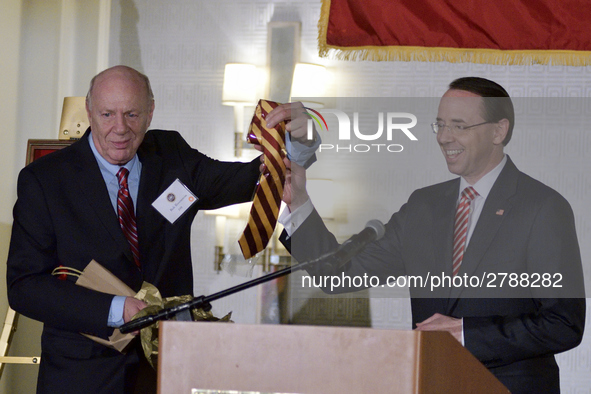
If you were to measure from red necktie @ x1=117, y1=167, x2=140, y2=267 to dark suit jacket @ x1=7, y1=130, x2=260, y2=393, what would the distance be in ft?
0.07

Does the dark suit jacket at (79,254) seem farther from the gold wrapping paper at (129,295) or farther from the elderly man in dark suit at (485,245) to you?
the elderly man in dark suit at (485,245)

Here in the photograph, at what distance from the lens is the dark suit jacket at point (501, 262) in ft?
5.81

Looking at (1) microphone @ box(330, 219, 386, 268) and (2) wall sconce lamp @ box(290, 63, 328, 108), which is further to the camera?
(2) wall sconce lamp @ box(290, 63, 328, 108)

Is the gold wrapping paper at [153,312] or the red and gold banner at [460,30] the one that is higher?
the red and gold banner at [460,30]

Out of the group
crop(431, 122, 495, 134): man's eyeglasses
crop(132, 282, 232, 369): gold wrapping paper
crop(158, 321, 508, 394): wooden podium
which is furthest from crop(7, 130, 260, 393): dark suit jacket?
crop(431, 122, 495, 134): man's eyeglasses

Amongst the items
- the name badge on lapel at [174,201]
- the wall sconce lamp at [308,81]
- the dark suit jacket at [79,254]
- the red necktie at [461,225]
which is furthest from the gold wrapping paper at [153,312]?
the wall sconce lamp at [308,81]

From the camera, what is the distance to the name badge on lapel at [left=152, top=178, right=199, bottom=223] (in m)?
2.04

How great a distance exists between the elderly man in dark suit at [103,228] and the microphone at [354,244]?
0.65 metres

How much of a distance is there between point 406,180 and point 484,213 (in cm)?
31

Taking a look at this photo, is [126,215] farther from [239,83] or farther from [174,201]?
[239,83]

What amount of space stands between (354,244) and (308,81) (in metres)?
2.21

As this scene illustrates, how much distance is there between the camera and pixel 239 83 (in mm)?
3531

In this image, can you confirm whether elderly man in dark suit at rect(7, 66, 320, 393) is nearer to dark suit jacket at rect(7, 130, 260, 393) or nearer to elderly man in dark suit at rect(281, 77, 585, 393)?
dark suit jacket at rect(7, 130, 260, 393)

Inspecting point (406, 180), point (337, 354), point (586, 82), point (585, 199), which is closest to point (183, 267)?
point (406, 180)
